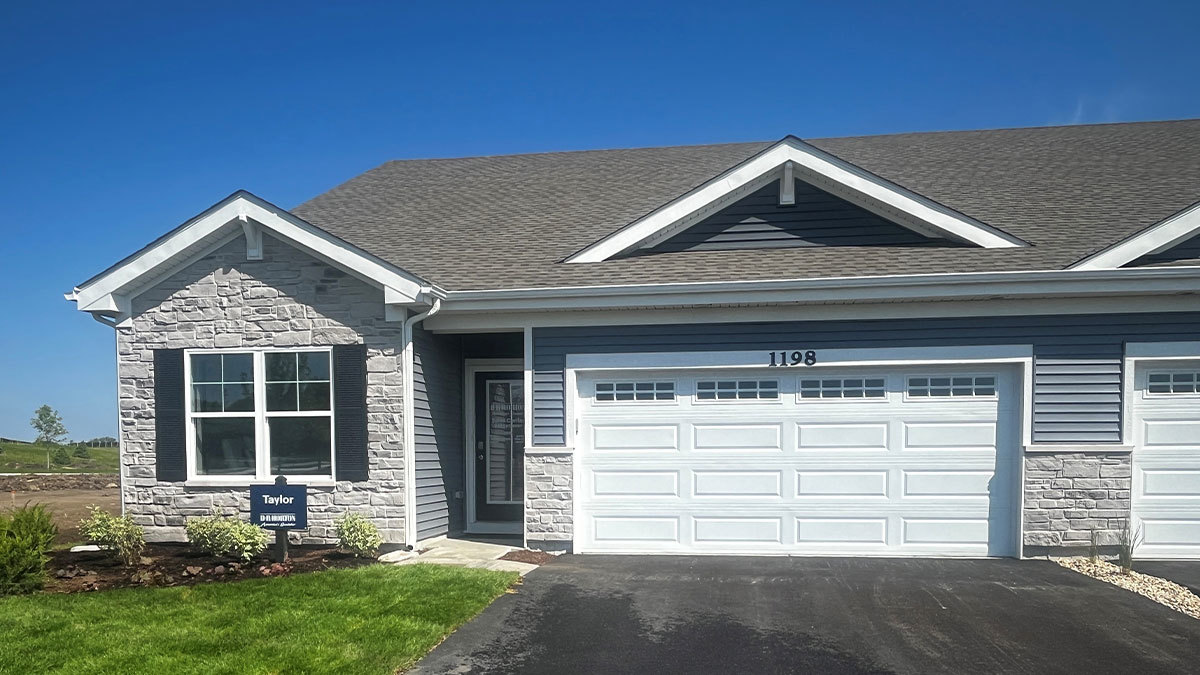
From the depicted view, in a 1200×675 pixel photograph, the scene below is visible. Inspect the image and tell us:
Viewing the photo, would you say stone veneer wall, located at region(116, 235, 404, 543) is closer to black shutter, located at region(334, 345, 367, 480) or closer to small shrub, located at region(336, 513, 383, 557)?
black shutter, located at region(334, 345, 367, 480)

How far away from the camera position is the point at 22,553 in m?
7.18

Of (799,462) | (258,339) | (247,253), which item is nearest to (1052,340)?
(799,462)

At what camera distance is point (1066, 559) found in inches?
329

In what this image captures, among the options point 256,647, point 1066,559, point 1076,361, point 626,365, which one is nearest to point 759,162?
point 626,365

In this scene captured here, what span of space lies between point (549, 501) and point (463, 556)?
1.14 m

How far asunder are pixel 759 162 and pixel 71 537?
32.9 feet

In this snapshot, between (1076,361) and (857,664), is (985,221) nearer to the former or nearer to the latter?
(1076,361)

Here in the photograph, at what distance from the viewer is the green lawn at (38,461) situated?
81.8 feet

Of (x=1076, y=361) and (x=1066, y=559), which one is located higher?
(x=1076, y=361)

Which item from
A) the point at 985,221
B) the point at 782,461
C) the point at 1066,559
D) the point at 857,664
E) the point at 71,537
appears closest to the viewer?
the point at 857,664

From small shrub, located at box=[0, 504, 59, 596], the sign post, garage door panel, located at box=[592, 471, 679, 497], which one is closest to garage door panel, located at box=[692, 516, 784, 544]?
garage door panel, located at box=[592, 471, 679, 497]

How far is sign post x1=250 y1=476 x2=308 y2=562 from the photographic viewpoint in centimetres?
812

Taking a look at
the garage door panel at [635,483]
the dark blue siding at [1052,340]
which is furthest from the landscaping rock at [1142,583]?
the garage door panel at [635,483]

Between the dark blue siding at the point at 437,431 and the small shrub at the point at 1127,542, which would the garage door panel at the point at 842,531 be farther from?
the dark blue siding at the point at 437,431
